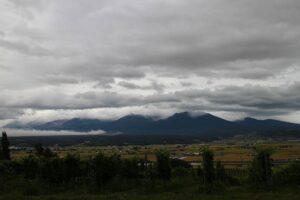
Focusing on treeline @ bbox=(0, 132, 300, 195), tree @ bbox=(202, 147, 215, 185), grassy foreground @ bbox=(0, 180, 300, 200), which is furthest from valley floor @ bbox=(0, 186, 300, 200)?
tree @ bbox=(202, 147, 215, 185)

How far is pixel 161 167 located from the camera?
3562 centimetres

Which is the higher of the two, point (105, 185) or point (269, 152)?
point (269, 152)

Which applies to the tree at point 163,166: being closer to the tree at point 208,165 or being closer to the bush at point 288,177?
the tree at point 208,165

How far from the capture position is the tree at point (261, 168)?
30242 mm

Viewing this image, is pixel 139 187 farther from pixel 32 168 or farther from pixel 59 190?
pixel 32 168

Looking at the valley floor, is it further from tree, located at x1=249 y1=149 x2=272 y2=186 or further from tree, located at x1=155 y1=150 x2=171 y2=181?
tree, located at x1=155 y1=150 x2=171 y2=181

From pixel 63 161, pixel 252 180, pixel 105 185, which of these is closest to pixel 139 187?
pixel 105 185

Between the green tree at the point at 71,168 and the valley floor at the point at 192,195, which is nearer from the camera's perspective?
the valley floor at the point at 192,195

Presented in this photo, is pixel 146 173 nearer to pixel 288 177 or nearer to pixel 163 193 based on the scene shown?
pixel 163 193

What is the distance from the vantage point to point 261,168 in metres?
31.1

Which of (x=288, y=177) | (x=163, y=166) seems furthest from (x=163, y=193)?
(x=288, y=177)

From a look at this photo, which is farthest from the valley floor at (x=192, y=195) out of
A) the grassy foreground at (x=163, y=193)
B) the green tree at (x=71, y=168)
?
the green tree at (x=71, y=168)

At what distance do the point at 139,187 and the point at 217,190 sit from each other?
6.13 metres

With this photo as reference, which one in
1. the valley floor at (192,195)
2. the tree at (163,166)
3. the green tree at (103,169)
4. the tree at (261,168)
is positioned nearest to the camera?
the valley floor at (192,195)
